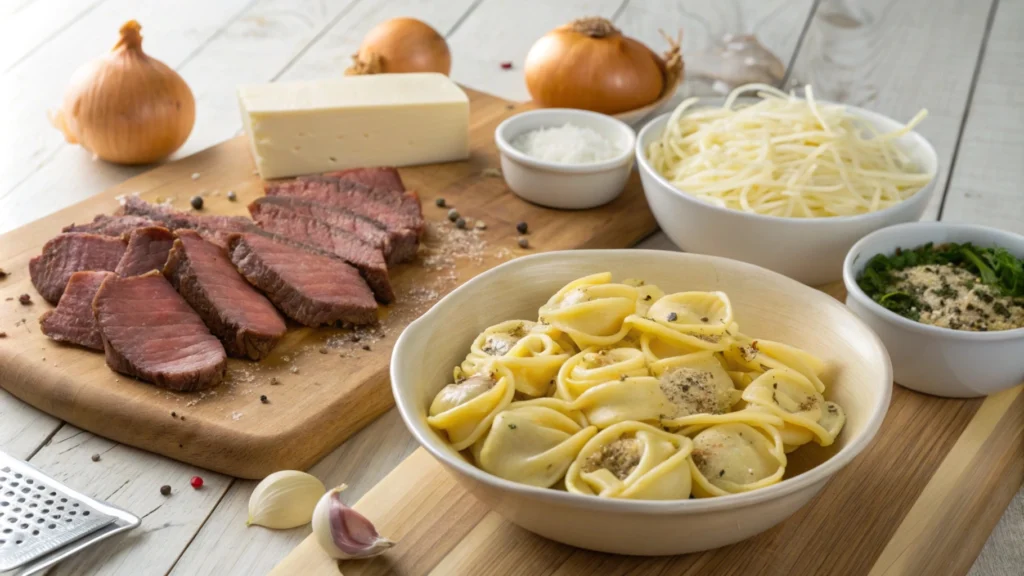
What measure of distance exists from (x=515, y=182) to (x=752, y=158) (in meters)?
1.09

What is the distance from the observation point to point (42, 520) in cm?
244

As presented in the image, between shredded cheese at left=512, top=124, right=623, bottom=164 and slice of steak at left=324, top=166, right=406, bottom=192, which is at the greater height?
shredded cheese at left=512, top=124, right=623, bottom=164

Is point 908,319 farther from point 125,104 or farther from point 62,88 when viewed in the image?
point 62,88

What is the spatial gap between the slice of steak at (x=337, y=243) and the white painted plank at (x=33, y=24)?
8.92ft

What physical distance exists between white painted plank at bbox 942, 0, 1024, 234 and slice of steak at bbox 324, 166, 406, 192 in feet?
7.95

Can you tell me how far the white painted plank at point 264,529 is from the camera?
249 cm

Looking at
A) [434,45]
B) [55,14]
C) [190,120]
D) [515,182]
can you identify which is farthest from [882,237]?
[55,14]

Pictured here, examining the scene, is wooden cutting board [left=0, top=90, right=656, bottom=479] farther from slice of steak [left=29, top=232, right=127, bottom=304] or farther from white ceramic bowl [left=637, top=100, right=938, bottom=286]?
white ceramic bowl [left=637, top=100, right=938, bottom=286]

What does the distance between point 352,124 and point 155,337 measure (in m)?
1.59

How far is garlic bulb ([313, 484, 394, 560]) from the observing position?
84.7 inches

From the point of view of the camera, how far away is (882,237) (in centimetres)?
301

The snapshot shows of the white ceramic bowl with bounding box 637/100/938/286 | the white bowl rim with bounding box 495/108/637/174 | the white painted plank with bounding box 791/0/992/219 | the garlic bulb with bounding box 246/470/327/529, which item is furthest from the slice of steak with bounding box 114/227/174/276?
the white painted plank with bounding box 791/0/992/219

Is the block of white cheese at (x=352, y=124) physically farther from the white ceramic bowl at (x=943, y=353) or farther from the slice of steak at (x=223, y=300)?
the white ceramic bowl at (x=943, y=353)

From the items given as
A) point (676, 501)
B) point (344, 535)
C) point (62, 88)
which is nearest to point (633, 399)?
point (676, 501)
